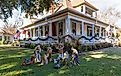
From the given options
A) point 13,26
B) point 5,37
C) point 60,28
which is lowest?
point 5,37

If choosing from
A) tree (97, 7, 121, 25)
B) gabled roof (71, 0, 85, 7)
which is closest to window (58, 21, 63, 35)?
gabled roof (71, 0, 85, 7)

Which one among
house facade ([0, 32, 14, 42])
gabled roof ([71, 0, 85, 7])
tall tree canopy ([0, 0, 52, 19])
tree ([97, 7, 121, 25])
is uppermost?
tree ([97, 7, 121, 25])

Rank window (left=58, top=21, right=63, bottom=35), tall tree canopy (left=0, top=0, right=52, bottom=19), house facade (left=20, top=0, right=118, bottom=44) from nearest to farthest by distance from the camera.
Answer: tall tree canopy (left=0, top=0, right=52, bottom=19), house facade (left=20, top=0, right=118, bottom=44), window (left=58, top=21, right=63, bottom=35)

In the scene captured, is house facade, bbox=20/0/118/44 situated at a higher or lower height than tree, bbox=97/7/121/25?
lower

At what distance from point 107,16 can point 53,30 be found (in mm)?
37926

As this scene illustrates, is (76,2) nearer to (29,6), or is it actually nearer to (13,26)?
(29,6)

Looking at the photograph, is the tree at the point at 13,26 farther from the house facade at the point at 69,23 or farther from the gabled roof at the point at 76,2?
the gabled roof at the point at 76,2

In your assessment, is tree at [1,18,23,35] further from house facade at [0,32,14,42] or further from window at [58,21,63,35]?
window at [58,21,63,35]

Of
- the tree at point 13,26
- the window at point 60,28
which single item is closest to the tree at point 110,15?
the tree at point 13,26

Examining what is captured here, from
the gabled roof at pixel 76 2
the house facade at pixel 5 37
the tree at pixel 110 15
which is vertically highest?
the tree at pixel 110 15

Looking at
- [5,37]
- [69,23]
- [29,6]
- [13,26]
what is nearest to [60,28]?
[69,23]

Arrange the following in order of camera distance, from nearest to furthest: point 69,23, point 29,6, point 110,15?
point 29,6
point 69,23
point 110,15

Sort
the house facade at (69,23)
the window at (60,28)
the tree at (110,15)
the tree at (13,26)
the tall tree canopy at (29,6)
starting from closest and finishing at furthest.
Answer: the tall tree canopy at (29,6) → the house facade at (69,23) → the window at (60,28) → the tree at (110,15) → the tree at (13,26)

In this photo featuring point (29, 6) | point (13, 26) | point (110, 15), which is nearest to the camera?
point (29, 6)
